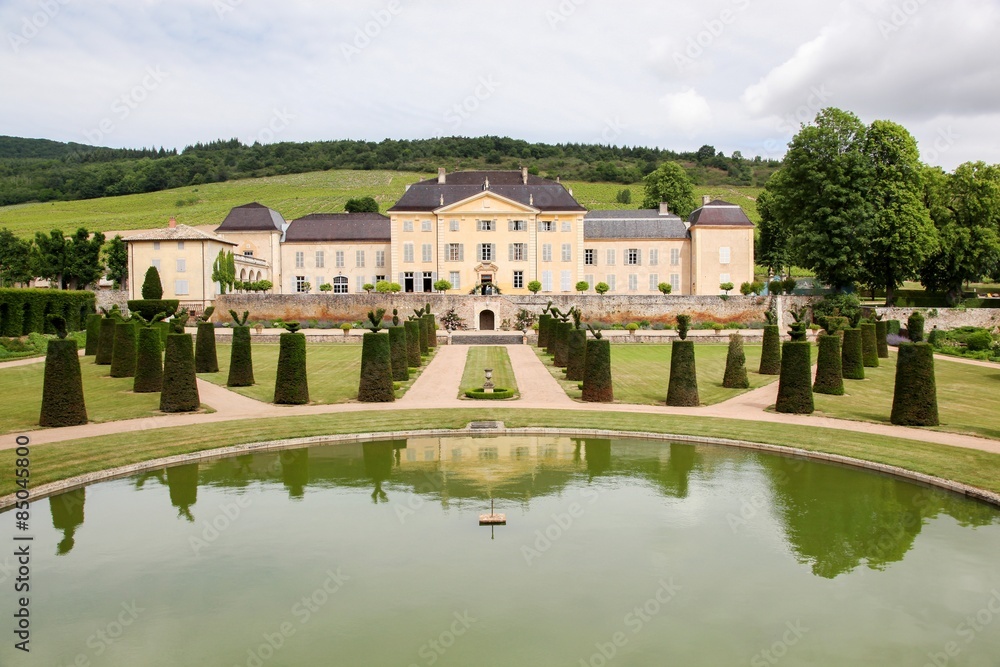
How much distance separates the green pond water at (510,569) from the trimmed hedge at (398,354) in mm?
9897

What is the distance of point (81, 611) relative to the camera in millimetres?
7492

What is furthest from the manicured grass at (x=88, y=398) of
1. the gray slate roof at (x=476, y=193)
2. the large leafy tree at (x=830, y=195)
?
the large leafy tree at (x=830, y=195)

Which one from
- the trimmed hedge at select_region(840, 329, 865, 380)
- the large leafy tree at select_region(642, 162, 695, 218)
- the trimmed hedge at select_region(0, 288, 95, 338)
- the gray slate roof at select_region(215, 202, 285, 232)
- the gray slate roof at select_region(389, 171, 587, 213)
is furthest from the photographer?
the large leafy tree at select_region(642, 162, 695, 218)

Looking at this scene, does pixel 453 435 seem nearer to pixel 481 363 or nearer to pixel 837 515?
pixel 837 515

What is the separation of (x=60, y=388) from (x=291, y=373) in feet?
16.3

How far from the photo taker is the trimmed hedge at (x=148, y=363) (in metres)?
19.9

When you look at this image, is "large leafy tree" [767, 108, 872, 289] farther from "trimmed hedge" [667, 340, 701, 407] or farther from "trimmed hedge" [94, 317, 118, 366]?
"trimmed hedge" [94, 317, 118, 366]

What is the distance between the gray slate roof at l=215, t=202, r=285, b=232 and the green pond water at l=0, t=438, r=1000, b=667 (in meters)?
41.9

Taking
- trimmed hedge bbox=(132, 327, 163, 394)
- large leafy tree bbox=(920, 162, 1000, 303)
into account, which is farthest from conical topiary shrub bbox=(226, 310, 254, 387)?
large leafy tree bbox=(920, 162, 1000, 303)

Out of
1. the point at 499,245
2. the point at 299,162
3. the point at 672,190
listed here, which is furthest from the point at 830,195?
the point at 299,162

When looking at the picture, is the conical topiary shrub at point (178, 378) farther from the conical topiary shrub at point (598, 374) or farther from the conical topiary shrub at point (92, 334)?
the conical topiary shrub at point (92, 334)

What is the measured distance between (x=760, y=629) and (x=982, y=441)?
10.4 meters

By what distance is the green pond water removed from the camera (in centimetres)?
682

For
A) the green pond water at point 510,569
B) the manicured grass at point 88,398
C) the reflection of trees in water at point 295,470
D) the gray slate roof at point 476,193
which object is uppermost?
the gray slate roof at point 476,193
